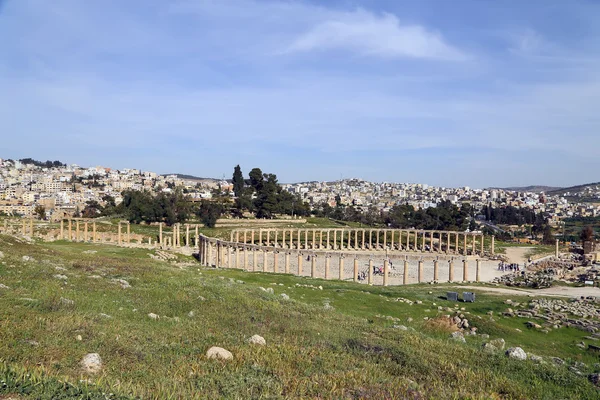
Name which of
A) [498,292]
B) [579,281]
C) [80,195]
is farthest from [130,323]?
[80,195]

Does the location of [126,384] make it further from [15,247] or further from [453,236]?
[453,236]

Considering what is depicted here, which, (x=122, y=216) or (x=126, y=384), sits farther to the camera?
(x=122, y=216)

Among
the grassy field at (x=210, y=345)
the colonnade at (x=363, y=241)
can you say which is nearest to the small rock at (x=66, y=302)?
the grassy field at (x=210, y=345)

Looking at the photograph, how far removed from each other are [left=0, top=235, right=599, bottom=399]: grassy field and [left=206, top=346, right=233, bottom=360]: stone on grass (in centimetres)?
19

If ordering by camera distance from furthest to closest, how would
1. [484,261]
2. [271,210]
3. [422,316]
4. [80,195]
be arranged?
[80,195] < [271,210] < [484,261] < [422,316]

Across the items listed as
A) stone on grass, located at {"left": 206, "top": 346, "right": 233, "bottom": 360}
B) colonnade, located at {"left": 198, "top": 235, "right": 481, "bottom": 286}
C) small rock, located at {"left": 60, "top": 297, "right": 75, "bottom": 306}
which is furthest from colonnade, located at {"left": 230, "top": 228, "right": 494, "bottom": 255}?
stone on grass, located at {"left": 206, "top": 346, "right": 233, "bottom": 360}

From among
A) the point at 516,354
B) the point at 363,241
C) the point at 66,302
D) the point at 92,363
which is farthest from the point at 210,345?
the point at 363,241

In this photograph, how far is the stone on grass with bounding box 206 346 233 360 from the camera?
10367mm

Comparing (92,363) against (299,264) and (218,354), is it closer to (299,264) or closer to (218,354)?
(218,354)

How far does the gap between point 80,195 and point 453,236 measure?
145m

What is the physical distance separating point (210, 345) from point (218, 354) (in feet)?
3.48

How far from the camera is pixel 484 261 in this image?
235 ft

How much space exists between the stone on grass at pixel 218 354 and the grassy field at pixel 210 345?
0.61ft

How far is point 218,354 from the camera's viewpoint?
1049 centimetres
